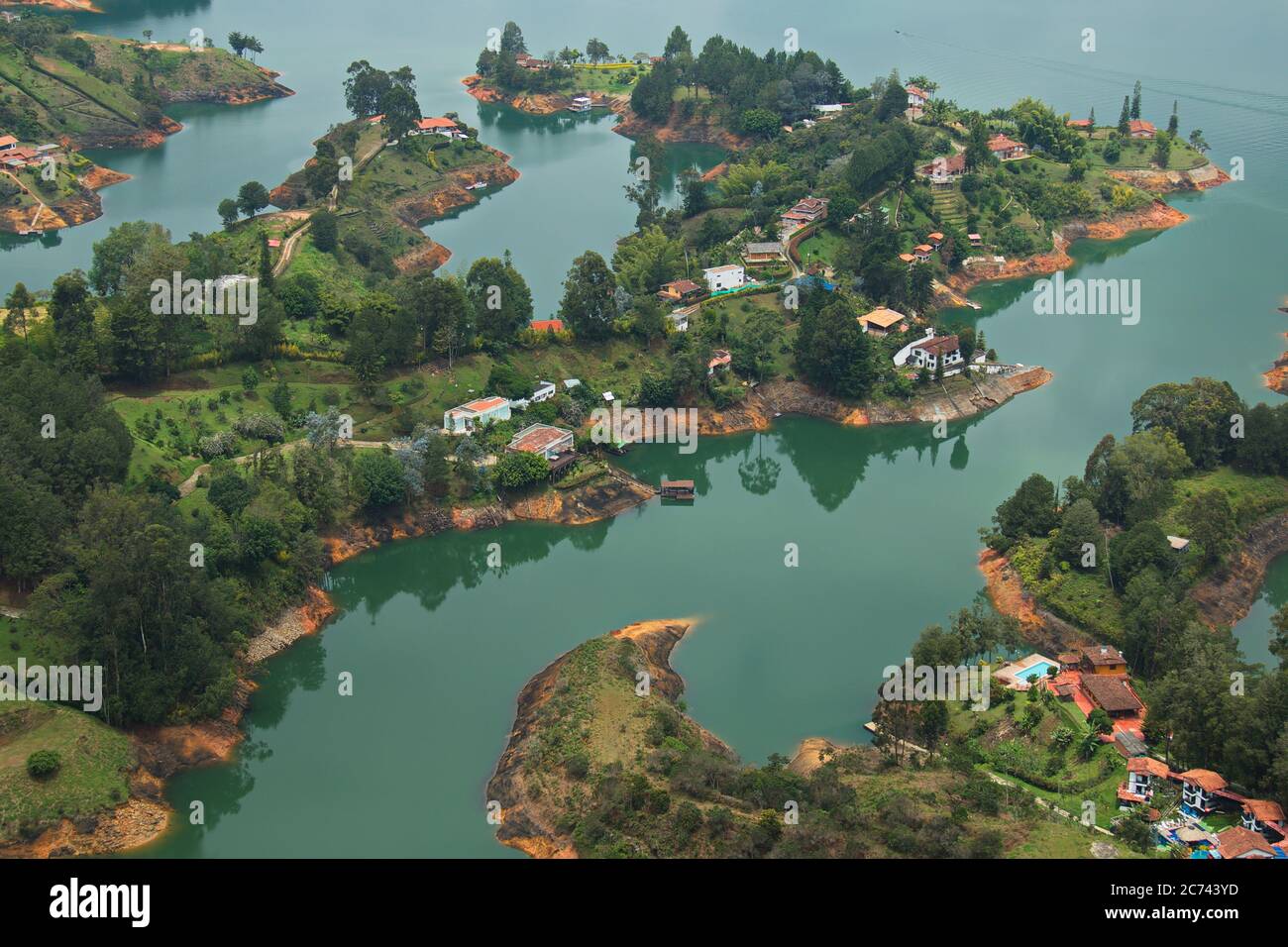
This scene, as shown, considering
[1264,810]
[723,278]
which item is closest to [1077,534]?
[1264,810]

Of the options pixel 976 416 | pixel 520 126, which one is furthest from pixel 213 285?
pixel 520 126

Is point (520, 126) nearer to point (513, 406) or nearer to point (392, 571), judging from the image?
point (513, 406)

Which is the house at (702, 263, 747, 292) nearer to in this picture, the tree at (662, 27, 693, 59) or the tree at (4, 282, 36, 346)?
the tree at (4, 282, 36, 346)

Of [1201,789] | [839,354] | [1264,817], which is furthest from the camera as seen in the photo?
[839,354]

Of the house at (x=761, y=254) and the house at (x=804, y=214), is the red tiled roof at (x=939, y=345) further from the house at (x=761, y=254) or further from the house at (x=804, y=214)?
the house at (x=804, y=214)

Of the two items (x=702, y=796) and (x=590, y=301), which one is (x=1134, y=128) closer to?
(x=590, y=301)

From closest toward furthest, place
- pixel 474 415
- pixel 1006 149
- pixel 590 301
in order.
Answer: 1. pixel 474 415
2. pixel 590 301
3. pixel 1006 149
